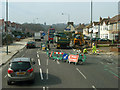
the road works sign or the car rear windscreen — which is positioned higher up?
the car rear windscreen

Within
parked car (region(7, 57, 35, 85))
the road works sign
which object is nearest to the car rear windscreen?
parked car (region(7, 57, 35, 85))

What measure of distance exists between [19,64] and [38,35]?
57468mm

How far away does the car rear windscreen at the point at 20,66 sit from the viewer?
11102mm

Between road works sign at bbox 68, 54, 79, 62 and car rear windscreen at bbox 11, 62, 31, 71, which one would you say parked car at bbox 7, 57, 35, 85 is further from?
road works sign at bbox 68, 54, 79, 62

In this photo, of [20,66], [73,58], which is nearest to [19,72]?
[20,66]

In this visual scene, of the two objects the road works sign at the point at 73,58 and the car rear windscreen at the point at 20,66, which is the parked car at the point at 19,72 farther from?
the road works sign at the point at 73,58

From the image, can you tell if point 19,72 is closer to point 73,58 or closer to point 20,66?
point 20,66

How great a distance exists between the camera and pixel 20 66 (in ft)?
36.9

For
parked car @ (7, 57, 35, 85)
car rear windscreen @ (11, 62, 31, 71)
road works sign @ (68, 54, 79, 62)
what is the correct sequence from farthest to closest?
1. road works sign @ (68, 54, 79, 62)
2. car rear windscreen @ (11, 62, 31, 71)
3. parked car @ (7, 57, 35, 85)

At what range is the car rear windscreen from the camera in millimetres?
11102

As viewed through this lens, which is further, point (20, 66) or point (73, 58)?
point (73, 58)

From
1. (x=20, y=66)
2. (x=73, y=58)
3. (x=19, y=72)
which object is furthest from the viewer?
(x=73, y=58)

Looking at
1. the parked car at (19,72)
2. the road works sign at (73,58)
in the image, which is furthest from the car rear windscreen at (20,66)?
the road works sign at (73,58)

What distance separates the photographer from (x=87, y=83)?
1170 cm
